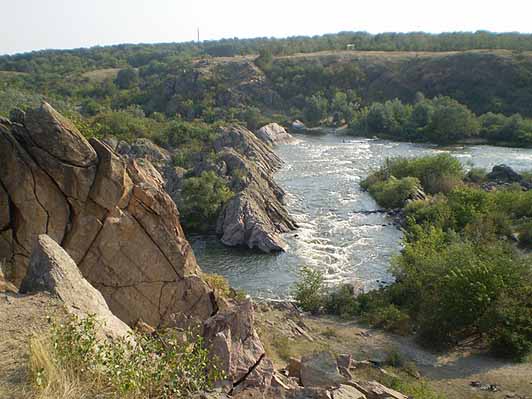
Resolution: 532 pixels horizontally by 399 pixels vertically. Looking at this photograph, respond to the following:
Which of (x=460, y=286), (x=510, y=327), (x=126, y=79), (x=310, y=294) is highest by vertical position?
(x=126, y=79)

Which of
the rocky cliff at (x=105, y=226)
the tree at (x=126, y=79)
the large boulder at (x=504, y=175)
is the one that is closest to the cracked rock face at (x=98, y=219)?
the rocky cliff at (x=105, y=226)

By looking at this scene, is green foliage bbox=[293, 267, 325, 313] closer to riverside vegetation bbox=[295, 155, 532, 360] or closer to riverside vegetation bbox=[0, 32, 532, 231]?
riverside vegetation bbox=[295, 155, 532, 360]

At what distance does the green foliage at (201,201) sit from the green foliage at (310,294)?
12.7 m

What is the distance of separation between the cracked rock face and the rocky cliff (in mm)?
24

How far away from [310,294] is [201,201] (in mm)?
14649

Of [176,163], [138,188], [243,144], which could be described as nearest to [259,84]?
[243,144]

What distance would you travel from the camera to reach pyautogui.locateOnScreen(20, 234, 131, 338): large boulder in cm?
811

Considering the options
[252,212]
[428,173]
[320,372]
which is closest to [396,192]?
[428,173]

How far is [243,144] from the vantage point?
179 feet

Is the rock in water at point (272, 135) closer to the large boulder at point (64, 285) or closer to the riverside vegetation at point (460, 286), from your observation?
the riverside vegetation at point (460, 286)

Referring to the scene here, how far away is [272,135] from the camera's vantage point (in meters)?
69.8

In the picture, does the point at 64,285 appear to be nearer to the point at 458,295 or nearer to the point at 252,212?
the point at 458,295

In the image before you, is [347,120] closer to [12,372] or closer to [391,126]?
[391,126]

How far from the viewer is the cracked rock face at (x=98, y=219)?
1204 centimetres
